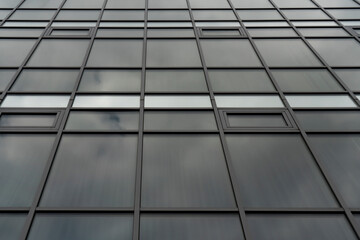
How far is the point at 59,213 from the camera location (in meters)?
5.96

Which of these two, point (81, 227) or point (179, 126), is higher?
point (179, 126)

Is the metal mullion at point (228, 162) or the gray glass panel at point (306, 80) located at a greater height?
the gray glass panel at point (306, 80)

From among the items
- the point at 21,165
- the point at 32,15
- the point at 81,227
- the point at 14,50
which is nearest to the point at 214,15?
the point at 32,15

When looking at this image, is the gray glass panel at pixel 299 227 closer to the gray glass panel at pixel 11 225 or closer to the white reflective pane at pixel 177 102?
the white reflective pane at pixel 177 102

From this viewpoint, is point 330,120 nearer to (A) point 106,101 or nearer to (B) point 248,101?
(B) point 248,101

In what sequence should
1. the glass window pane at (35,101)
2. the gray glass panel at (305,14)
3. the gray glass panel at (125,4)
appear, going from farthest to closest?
the gray glass panel at (125,4) < the gray glass panel at (305,14) < the glass window pane at (35,101)

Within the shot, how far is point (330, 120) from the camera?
8227 mm

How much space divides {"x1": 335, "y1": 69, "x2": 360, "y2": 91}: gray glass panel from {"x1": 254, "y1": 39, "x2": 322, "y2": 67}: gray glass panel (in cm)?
75

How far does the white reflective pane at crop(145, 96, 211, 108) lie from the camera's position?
8734 mm

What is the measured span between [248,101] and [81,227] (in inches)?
A: 217

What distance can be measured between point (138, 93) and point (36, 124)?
2875mm

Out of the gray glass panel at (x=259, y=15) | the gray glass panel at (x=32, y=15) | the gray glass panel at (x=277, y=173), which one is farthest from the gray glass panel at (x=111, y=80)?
the gray glass panel at (x=259, y=15)

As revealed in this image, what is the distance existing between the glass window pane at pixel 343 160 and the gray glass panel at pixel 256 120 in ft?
3.01

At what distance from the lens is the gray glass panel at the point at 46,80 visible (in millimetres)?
9180
